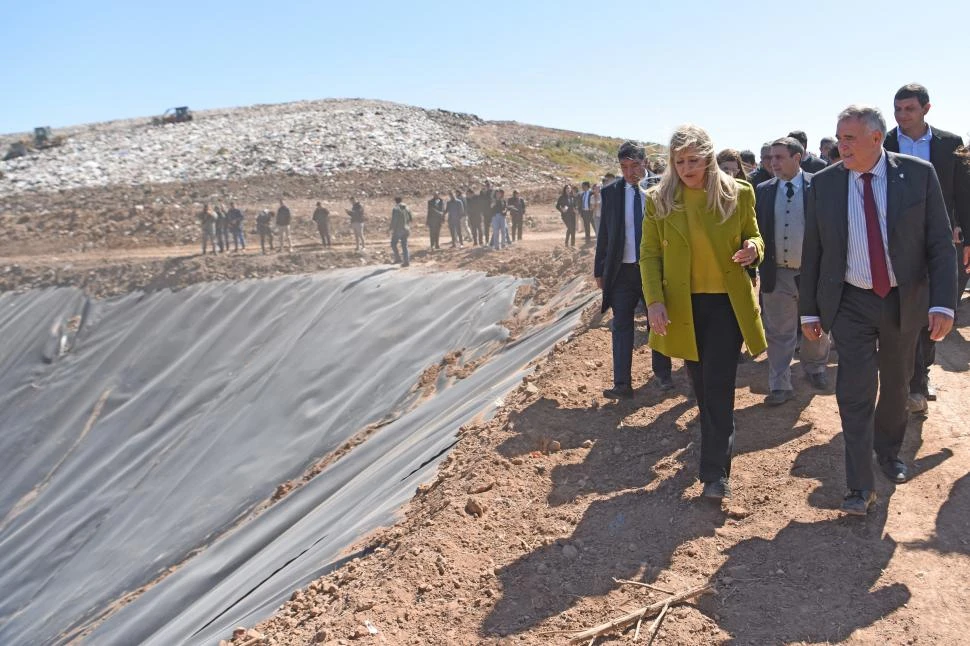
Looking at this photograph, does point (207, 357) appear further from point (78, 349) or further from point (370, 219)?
point (370, 219)

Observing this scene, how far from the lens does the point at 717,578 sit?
3.82 meters

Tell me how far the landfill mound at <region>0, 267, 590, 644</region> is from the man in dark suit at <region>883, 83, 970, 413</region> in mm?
3143

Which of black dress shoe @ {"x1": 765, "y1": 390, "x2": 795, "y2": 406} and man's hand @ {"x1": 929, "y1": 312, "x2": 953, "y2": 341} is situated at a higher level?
man's hand @ {"x1": 929, "y1": 312, "x2": 953, "y2": 341}

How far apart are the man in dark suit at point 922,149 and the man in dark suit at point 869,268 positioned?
139 centimetres

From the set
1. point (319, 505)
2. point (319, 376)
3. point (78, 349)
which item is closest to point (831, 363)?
point (319, 505)

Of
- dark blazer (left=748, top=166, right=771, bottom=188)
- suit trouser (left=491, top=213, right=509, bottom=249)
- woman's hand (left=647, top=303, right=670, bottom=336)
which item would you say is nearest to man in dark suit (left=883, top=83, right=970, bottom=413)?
dark blazer (left=748, top=166, right=771, bottom=188)

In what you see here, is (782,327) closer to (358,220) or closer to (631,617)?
(631,617)

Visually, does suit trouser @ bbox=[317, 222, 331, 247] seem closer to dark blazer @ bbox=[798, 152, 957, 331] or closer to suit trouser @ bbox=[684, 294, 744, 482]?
suit trouser @ bbox=[684, 294, 744, 482]

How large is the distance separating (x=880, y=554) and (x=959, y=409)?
7.19ft

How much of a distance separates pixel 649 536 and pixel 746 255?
1.43 m

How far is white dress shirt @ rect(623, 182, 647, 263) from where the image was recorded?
5.94 meters

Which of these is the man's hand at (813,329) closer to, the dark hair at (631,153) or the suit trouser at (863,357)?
the suit trouser at (863,357)

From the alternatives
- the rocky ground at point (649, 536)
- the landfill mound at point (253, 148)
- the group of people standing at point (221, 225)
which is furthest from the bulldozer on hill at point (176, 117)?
the rocky ground at point (649, 536)

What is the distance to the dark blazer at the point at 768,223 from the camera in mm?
5754
